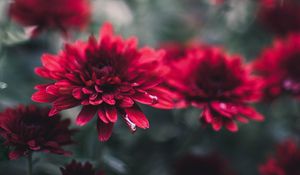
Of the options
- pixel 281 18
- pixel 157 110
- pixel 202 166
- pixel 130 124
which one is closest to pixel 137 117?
pixel 130 124

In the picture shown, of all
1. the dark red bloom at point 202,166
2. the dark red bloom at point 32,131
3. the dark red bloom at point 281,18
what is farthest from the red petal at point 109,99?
the dark red bloom at point 281,18

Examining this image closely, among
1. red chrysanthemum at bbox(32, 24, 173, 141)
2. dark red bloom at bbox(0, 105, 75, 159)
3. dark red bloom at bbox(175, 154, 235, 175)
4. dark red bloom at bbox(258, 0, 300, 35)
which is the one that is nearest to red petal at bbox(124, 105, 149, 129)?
red chrysanthemum at bbox(32, 24, 173, 141)

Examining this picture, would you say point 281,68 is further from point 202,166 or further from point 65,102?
point 65,102

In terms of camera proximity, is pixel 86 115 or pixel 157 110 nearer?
pixel 86 115

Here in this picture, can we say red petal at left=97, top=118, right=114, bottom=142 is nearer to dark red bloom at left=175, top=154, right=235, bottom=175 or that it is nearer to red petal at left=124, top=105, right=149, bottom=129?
red petal at left=124, top=105, right=149, bottom=129

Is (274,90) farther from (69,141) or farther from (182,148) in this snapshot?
(69,141)
